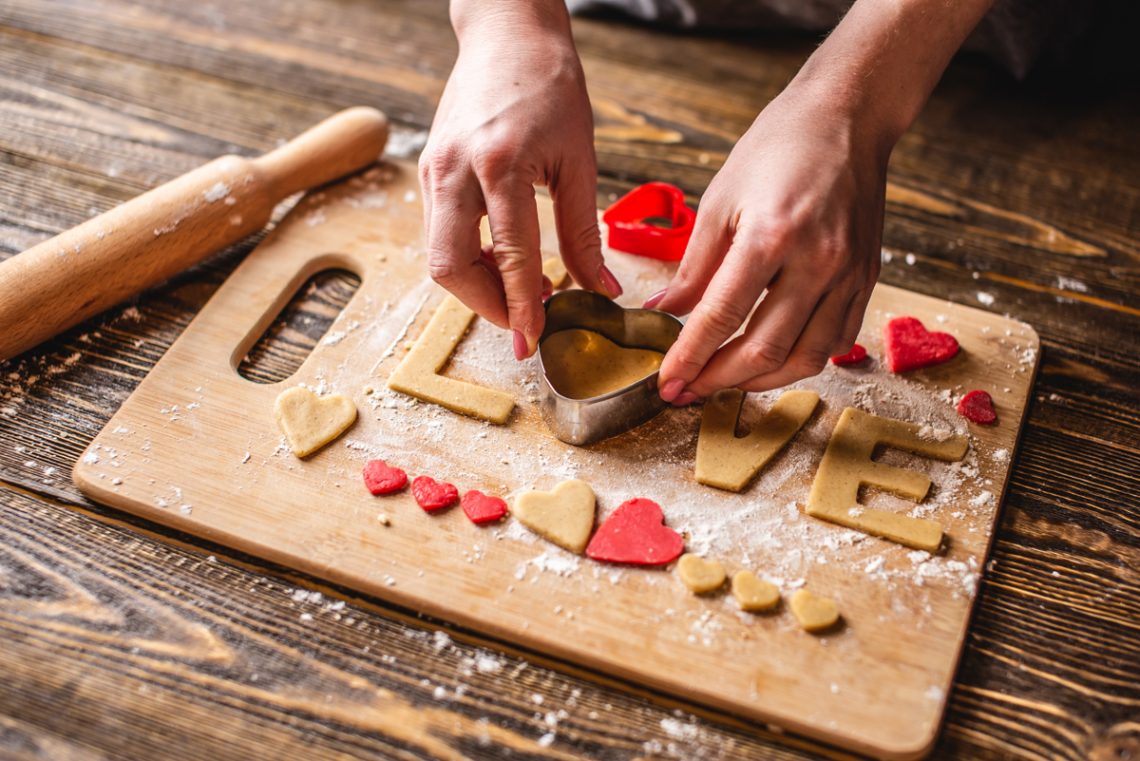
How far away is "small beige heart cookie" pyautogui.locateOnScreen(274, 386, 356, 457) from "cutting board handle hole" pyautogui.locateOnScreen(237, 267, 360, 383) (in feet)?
0.40

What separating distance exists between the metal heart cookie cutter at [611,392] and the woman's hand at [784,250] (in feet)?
0.20

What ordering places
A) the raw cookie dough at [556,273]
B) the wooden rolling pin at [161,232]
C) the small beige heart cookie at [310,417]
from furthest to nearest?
the raw cookie dough at [556,273]
the wooden rolling pin at [161,232]
the small beige heart cookie at [310,417]

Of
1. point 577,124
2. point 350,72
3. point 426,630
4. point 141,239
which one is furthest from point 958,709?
point 350,72

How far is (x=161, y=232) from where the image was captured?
5.12 ft

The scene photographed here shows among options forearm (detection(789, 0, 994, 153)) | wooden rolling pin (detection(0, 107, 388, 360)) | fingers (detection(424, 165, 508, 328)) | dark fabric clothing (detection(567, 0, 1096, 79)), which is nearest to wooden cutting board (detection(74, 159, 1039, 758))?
wooden rolling pin (detection(0, 107, 388, 360))

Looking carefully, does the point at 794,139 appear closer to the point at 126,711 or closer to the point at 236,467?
the point at 236,467

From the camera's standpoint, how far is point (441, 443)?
4.50ft

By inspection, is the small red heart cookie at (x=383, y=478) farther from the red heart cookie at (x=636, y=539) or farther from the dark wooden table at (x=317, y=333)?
the red heart cookie at (x=636, y=539)

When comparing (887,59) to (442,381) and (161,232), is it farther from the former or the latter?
(161,232)

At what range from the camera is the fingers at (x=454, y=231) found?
1.27 metres

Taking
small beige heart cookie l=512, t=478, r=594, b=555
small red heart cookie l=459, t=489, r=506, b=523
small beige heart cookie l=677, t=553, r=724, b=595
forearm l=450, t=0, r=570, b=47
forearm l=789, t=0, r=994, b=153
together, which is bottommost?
small beige heart cookie l=677, t=553, r=724, b=595

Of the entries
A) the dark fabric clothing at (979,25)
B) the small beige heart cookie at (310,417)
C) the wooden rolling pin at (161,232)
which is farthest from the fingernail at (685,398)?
the dark fabric clothing at (979,25)

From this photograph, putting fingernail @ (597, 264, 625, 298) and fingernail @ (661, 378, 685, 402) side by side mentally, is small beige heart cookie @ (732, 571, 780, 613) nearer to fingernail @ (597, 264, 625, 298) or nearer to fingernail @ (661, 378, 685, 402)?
fingernail @ (661, 378, 685, 402)

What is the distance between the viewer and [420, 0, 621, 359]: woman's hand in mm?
1260
